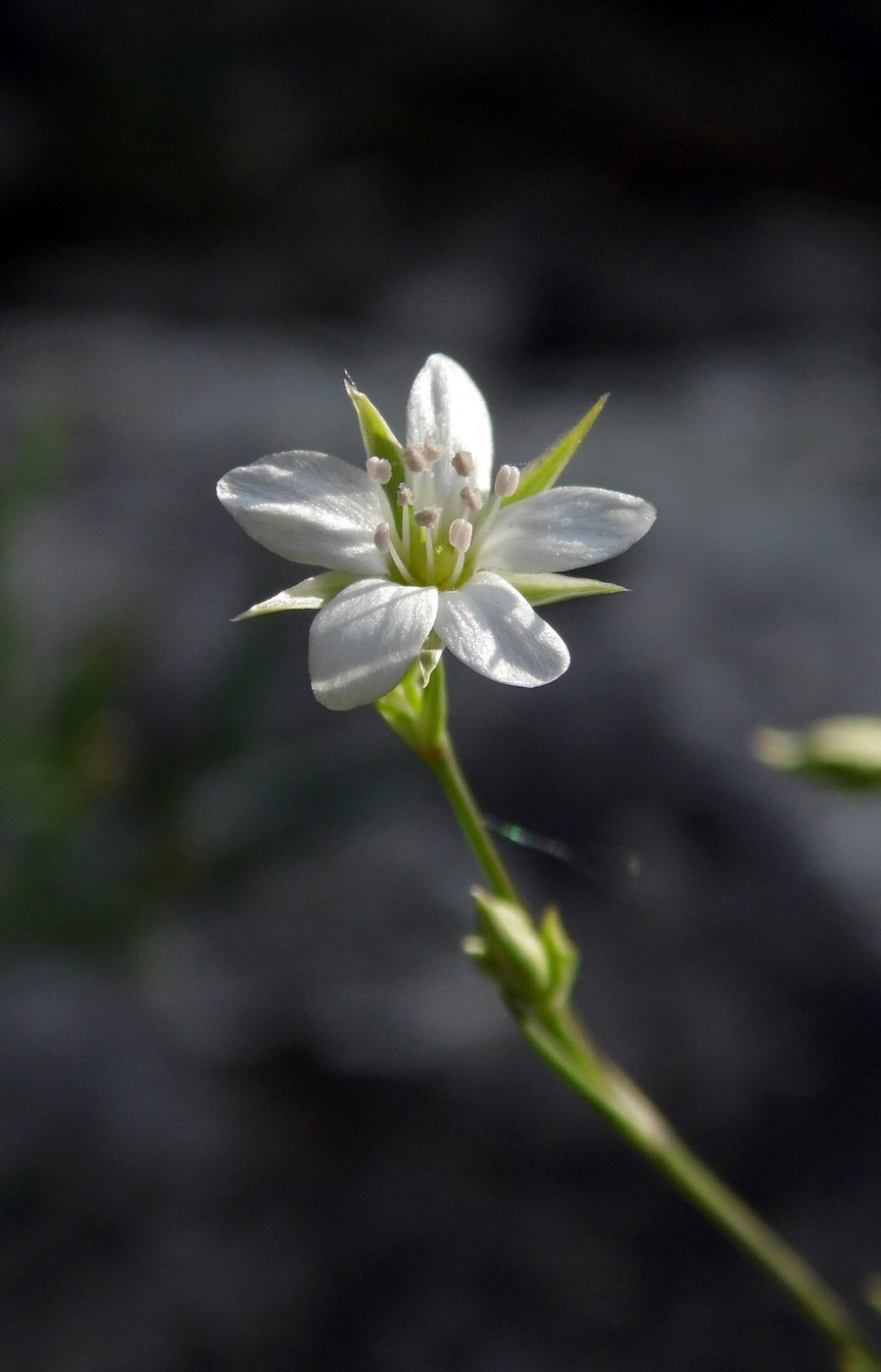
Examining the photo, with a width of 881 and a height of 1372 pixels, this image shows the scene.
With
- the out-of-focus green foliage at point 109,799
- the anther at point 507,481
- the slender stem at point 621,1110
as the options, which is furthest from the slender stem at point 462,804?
the out-of-focus green foliage at point 109,799

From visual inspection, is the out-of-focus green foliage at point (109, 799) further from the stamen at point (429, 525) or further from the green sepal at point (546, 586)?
the green sepal at point (546, 586)

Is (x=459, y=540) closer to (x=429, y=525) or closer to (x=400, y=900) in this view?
(x=429, y=525)

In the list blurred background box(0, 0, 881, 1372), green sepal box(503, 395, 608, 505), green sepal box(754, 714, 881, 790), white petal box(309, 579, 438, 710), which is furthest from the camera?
blurred background box(0, 0, 881, 1372)

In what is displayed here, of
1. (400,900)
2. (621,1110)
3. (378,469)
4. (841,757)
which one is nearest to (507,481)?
(378,469)

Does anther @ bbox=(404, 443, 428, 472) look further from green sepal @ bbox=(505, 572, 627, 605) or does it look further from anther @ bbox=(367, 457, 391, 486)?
green sepal @ bbox=(505, 572, 627, 605)

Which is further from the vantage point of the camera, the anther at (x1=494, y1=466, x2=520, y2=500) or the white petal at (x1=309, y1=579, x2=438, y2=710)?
the anther at (x1=494, y1=466, x2=520, y2=500)

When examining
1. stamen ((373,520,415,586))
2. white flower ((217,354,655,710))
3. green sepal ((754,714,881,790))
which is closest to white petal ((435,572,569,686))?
white flower ((217,354,655,710))
